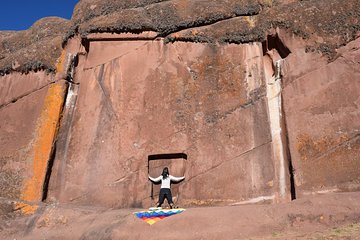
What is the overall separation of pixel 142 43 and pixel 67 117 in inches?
112

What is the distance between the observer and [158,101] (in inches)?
400

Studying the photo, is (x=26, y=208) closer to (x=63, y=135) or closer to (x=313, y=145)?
(x=63, y=135)

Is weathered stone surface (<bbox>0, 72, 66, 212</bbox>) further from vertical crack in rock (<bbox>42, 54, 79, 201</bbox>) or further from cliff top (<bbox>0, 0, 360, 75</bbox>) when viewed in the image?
cliff top (<bbox>0, 0, 360, 75</bbox>)

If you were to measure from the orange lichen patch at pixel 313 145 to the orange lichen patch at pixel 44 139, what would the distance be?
5907 mm

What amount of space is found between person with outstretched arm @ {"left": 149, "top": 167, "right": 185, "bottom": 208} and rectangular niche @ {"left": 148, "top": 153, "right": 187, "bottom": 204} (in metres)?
0.18

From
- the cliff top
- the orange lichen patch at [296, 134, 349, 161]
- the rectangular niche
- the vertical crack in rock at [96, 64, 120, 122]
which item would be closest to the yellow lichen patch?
the cliff top

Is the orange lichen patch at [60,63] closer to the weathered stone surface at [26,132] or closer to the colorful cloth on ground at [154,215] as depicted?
the weathered stone surface at [26,132]

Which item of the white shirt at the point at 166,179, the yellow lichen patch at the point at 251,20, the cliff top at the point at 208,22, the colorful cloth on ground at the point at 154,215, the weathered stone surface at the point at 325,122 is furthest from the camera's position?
the yellow lichen patch at the point at 251,20

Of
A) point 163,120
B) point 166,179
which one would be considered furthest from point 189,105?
point 166,179

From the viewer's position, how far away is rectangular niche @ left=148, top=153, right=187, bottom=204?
941 cm

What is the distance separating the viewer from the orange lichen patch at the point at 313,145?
8.55 m

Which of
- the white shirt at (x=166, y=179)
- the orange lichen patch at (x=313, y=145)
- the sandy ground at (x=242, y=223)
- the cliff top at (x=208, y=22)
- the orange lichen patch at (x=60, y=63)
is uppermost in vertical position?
the cliff top at (x=208, y=22)

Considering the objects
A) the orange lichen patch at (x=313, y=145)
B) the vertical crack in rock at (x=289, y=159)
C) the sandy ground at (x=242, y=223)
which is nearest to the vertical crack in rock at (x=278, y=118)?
the vertical crack in rock at (x=289, y=159)

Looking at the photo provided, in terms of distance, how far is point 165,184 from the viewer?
909 cm
